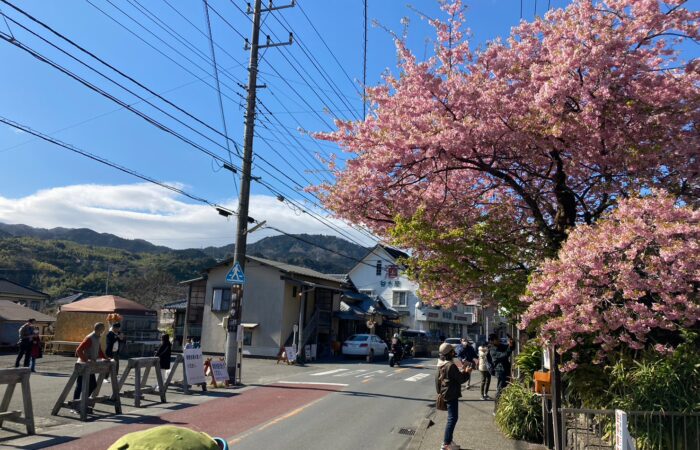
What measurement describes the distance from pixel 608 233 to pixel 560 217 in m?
3.16

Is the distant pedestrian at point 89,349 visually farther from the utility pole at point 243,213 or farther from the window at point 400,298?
the window at point 400,298

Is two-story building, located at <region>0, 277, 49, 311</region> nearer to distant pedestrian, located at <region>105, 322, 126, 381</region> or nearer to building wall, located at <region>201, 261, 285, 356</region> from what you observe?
building wall, located at <region>201, 261, 285, 356</region>

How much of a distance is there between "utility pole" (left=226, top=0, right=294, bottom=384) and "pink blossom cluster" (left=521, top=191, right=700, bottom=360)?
1156cm

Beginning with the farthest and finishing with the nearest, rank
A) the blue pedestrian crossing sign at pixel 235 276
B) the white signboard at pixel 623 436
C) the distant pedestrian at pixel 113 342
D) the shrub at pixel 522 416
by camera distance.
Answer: the blue pedestrian crossing sign at pixel 235 276, the distant pedestrian at pixel 113 342, the shrub at pixel 522 416, the white signboard at pixel 623 436

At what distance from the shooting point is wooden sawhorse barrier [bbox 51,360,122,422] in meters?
9.80

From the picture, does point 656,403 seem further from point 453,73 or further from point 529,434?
point 453,73

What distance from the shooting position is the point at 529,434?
9.35 meters

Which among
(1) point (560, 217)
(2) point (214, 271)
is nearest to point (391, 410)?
(1) point (560, 217)

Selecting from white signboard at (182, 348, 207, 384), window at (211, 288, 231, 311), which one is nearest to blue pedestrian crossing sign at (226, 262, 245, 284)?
white signboard at (182, 348, 207, 384)

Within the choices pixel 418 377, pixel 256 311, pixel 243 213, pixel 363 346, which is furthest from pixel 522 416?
pixel 256 311

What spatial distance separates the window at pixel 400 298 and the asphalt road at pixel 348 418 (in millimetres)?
42505

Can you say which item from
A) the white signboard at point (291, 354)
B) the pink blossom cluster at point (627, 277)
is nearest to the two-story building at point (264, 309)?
the white signboard at point (291, 354)

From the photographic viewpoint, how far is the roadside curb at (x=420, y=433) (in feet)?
29.5

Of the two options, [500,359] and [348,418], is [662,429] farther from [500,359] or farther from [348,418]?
[500,359]
